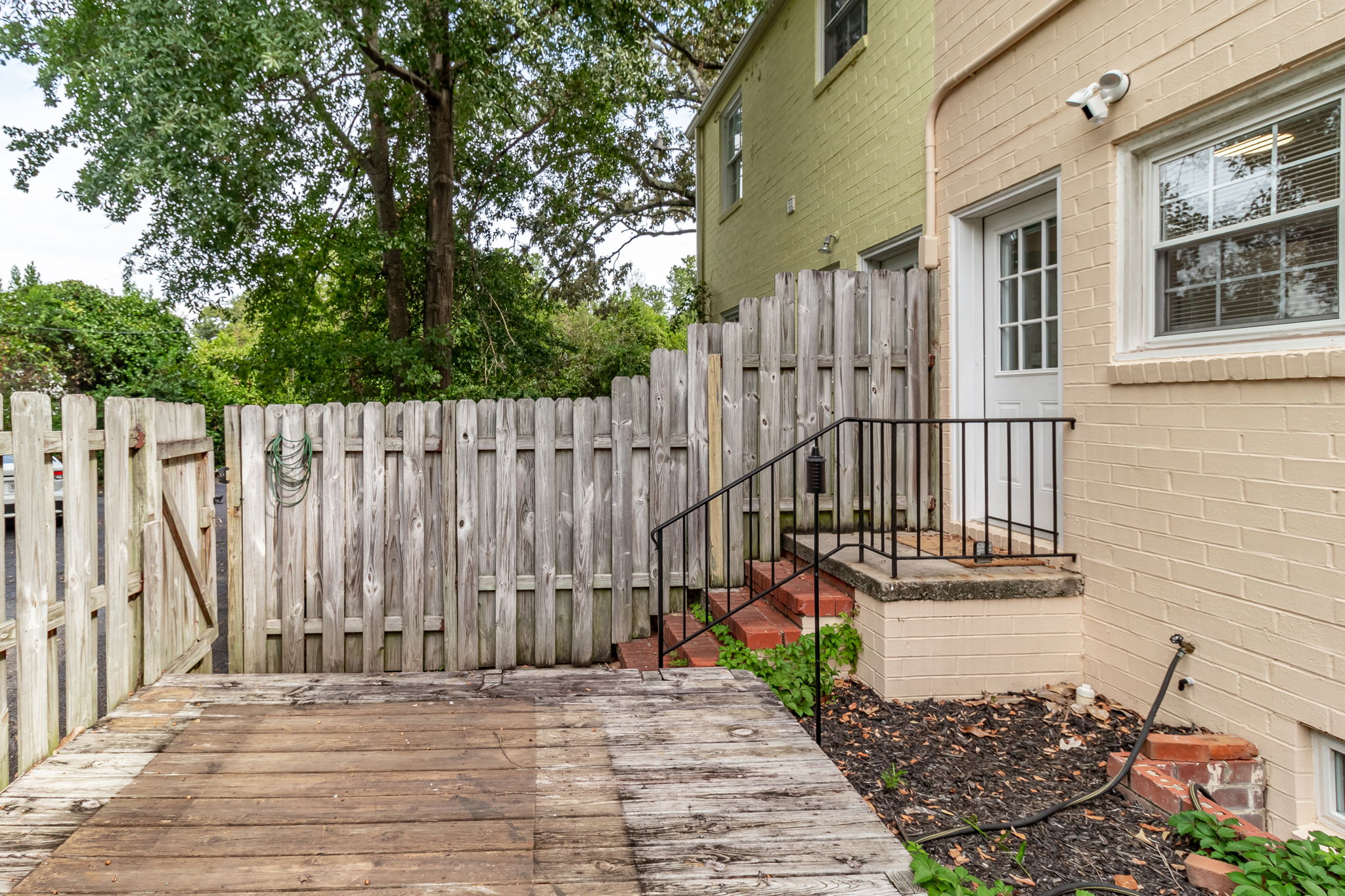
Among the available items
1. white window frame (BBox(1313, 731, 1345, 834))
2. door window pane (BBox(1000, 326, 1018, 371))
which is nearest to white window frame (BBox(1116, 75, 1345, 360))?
door window pane (BBox(1000, 326, 1018, 371))

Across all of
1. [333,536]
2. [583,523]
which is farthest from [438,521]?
[583,523]

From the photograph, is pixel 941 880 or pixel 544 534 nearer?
pixel 941 880

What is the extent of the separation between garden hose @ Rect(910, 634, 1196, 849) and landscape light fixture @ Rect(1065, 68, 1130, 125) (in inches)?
97.2

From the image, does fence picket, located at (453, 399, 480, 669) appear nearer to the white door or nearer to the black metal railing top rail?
the black metal railing top rail

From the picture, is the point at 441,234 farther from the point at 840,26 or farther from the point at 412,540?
the point at 412,540

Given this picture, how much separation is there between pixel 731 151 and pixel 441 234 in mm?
4180

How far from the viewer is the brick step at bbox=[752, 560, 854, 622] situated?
4.36 m

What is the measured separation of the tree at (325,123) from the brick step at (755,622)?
5121 mm

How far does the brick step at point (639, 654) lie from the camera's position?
459 centimetres

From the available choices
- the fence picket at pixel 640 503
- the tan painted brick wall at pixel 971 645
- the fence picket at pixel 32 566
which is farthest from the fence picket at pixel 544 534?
the fence picket at pixel 32 566

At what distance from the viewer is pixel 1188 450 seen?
3.38 meters

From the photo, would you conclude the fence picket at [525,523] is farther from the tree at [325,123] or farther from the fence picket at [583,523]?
the tree at [325,123]

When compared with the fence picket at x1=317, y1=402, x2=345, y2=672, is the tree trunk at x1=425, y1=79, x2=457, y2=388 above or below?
above

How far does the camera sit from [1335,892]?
2273 mm
